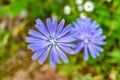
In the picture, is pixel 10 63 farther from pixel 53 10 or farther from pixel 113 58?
pixel 113 58

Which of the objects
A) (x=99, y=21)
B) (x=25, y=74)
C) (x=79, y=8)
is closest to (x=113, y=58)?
(x=99, y=21)

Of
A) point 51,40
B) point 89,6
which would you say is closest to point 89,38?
point 51,40

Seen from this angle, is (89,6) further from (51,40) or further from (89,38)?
(51,40)

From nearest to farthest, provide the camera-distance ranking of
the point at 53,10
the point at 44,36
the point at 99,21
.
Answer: the point at 44,36, the point at 99,21, the point at 53,10

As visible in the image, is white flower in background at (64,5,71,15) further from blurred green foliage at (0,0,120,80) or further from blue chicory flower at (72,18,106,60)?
blue chicory flower at (72,18,106,60)

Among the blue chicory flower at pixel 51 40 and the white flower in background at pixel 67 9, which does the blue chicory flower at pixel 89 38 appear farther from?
the white flower in background at pixel 67 9

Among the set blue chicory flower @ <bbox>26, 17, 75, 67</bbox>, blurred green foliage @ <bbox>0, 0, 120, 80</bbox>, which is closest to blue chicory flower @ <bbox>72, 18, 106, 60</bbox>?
blue chicory flower @ <bbox>26, 17, 75, 67</bbox>

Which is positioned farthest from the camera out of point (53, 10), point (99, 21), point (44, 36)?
point (53, 10)

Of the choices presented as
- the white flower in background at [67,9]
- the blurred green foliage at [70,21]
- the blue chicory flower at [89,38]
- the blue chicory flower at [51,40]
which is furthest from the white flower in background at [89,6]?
the blue chicory flower at [51,40]
